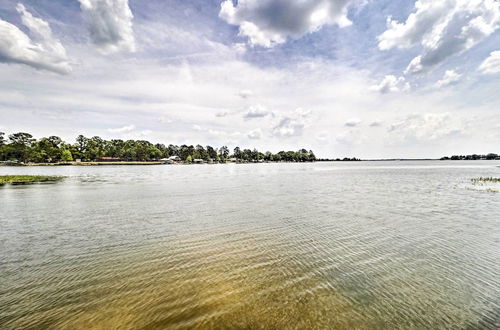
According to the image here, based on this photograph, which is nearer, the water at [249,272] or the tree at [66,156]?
the water at [249,272]

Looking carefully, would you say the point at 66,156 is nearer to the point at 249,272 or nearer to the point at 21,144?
the point at 21,144

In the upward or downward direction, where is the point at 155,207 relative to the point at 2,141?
downward

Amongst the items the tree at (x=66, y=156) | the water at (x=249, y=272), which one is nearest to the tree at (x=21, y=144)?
the tree at (x=66, y=156)

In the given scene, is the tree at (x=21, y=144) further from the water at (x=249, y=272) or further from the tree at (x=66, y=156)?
the water at (x=249, y=272)

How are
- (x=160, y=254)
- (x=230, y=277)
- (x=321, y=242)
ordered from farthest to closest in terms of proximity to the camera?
(x=321, y=242) < (x=160, y=254) < (x=230, y=277)

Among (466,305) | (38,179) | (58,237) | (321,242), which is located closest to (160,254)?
(58,237)

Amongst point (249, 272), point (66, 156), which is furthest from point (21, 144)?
point (249, 272)

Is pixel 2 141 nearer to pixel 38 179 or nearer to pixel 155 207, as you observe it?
pixel 38 179

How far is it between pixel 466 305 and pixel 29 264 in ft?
55.6

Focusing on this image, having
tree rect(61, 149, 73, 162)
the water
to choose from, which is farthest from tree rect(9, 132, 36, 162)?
the water

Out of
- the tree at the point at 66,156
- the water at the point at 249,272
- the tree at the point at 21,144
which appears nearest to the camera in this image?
the water at the point at 249,272

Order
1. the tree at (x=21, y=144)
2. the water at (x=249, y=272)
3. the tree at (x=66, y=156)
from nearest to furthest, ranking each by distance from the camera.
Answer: the water at (x=249, y=272) < the tree at (x=21, y=144) < the tree at (x=66, y=156)

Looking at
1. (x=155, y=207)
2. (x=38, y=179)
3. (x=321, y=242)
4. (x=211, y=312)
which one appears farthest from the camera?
(x=38, y=179)

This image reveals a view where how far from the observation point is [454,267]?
9945 millimetres
